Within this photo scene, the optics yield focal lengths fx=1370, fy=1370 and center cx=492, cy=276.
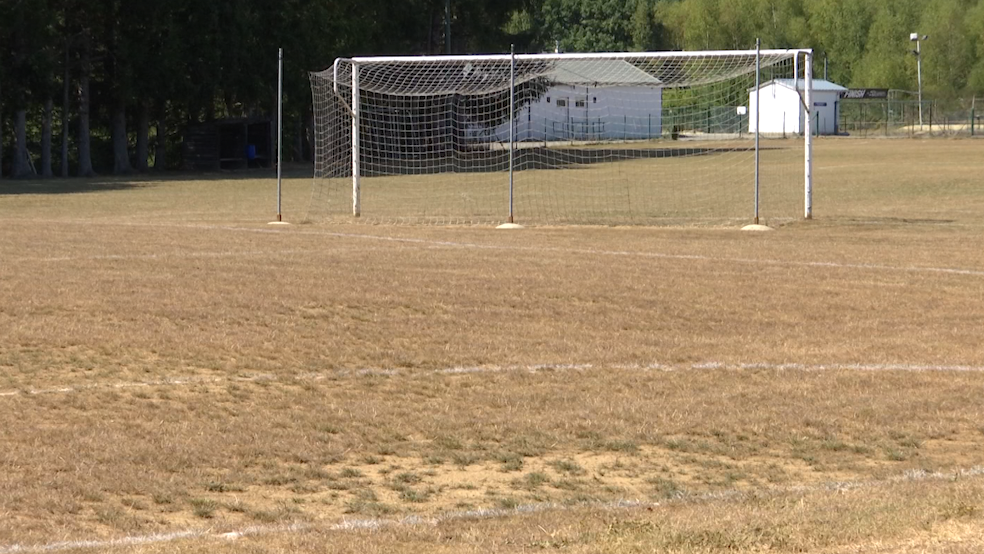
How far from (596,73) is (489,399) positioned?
150 feet

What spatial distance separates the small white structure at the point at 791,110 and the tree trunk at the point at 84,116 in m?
27.3

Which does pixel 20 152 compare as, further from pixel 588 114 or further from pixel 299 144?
pixel 588 114

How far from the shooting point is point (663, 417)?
7930 millimetres

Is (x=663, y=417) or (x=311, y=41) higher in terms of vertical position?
(x=311, y=41)

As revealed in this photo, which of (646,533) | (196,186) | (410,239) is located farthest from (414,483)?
(196,186)

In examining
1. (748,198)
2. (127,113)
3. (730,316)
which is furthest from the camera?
(127,113)

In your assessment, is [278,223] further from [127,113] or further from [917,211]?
[127,113]

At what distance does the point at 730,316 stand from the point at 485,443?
4.73 m

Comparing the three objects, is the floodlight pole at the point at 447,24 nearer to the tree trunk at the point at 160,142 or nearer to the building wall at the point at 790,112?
the tree trunk at the point at 160,142

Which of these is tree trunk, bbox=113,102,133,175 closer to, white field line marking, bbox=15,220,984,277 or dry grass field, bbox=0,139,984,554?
white field line marking, bbox=15,220,984,277

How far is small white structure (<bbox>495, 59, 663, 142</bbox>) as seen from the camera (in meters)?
49.5

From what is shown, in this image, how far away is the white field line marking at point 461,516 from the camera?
212 inches

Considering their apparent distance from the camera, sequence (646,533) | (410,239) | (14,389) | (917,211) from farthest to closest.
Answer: (917,211) → (410,239) → (14,389) → (646,533)

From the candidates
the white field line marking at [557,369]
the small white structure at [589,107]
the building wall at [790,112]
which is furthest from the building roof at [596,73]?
the white field line marking at [557,369]
